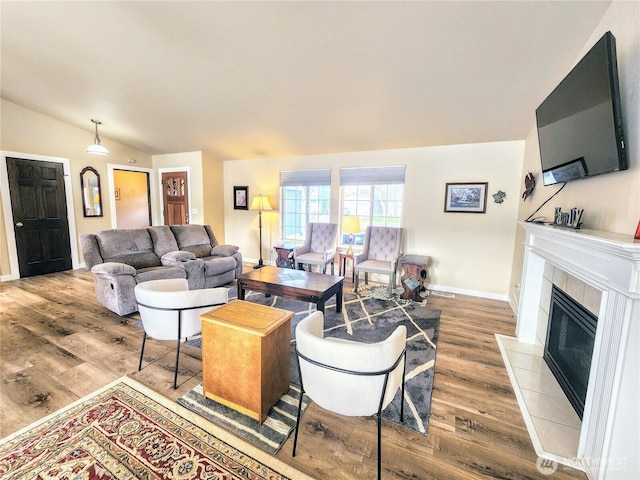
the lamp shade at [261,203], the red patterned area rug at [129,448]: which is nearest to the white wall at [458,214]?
the lamp shade at [261,203]

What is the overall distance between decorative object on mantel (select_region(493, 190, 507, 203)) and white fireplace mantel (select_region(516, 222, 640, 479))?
2.51m

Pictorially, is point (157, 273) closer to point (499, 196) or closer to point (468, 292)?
point (468, 292)

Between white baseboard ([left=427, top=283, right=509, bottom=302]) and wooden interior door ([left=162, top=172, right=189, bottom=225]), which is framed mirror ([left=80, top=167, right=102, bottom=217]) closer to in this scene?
wooden interior door ([left=162, top=172, right=189, bottom=225])

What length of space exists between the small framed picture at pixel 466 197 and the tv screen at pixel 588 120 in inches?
69.4

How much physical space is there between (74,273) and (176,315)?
4416mm

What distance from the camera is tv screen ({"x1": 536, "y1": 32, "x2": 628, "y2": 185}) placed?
57.2 inches

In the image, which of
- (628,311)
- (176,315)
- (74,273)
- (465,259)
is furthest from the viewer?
(74,273)

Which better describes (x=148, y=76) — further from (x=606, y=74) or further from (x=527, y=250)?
(x=527, y=250)

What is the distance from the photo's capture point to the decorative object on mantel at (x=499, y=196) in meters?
3.82

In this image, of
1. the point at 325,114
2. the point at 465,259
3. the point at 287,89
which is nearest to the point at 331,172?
the point at 325,114

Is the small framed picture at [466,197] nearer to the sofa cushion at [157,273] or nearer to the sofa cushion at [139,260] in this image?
the sofa cushion at [157,273]

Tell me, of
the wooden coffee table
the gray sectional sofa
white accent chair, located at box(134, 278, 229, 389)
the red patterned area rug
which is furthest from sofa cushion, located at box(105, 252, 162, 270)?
the red patterned area rug

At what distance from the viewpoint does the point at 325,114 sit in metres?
3.54

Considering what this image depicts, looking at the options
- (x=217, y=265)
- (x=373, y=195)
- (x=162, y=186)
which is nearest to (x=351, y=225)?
(x=373, y=195)
